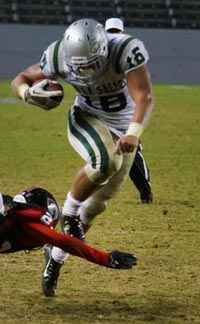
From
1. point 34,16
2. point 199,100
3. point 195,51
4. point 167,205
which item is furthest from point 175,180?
point 34,16

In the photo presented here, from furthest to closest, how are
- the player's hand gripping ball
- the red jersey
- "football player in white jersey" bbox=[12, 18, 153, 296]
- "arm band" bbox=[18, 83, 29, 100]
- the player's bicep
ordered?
"arm band" bbox=[18, 83, 29, 100], the player's hand gripping ball, the player's bicep, "football player in white jersey" bbox=[12, 18, 153, 296], the red jersey

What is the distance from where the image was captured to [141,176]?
10609 millimetres

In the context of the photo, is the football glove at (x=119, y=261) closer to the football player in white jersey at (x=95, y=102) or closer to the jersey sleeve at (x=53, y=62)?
the football player in white jersey at (x=95, y=102)

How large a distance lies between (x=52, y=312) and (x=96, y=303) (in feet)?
1.12

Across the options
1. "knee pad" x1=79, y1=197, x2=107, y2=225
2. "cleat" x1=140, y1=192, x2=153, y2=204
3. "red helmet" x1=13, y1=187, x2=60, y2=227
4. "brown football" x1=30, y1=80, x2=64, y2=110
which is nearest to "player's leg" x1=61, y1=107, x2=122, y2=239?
"knee pad" x1=79, y1=197, x2=107, y2=225

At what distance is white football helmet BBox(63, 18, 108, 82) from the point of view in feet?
21.5

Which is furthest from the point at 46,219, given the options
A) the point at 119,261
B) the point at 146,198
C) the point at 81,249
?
the point at 146,198

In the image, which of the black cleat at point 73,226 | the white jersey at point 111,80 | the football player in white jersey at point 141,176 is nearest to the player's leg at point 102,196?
the black cleat at point 73,226

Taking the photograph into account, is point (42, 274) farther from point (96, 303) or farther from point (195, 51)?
point (195, 51)

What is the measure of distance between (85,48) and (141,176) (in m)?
4.20

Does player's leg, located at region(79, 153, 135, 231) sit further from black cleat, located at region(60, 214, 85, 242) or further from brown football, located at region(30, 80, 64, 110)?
brown football, located at region(30, 80, 64, 110)

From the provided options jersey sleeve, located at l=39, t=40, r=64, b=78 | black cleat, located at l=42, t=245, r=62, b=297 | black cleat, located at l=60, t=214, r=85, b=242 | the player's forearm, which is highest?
jersey sleeve, located at l=39, t=40, r=64, b=78

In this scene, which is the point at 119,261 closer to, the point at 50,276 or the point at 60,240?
the point at 60,240

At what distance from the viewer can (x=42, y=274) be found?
7.34 m
